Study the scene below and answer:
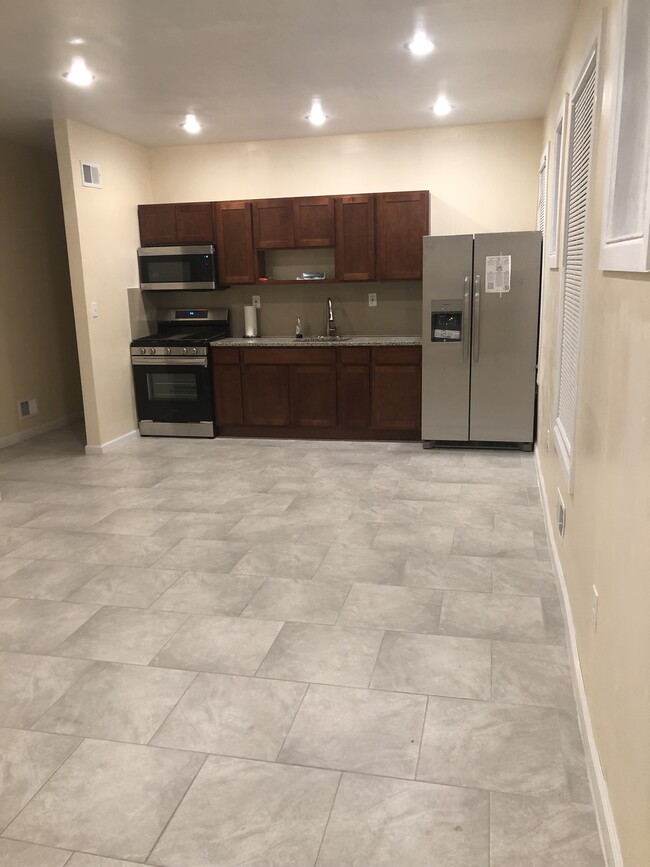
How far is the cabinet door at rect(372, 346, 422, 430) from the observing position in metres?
5.87

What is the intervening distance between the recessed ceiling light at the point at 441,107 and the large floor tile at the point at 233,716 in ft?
14.1

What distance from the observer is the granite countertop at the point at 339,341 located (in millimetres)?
5879

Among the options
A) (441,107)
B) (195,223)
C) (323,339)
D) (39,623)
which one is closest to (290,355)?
(323,339)

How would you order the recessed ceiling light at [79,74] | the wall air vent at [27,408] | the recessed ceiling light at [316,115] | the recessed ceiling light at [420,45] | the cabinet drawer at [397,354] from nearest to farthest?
the recessed ceiling light at [420,45], the recessed ceiling light at [79,74], the recessed ceiling light at [316,115], the cabinet drawer at [397,354], the wall air vent at [27,408]

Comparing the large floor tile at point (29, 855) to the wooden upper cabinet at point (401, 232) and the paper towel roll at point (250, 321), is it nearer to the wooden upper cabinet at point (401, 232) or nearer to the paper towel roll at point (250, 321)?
the wooden upper cabinet at point (401, 232)

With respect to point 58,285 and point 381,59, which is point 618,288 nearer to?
point 381,59

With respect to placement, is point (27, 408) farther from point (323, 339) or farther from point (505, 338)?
point (505, 338)

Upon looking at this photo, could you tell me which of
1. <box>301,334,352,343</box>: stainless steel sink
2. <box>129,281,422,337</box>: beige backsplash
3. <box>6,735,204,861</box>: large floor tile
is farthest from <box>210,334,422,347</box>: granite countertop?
<box>6,735,204,861</box>: large floor tile

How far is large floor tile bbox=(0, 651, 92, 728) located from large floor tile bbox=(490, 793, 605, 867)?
1.58m

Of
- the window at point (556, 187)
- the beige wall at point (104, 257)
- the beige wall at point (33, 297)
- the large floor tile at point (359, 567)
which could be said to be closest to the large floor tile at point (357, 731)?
the large floor tile at point (359, 567)

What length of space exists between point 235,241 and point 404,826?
211 inches

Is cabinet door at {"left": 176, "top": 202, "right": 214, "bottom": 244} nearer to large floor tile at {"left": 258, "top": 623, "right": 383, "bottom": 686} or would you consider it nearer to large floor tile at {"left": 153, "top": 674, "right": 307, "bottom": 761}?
large floor tile at {"left": 258, "top": 623, "right": 383, "bottom": 686}

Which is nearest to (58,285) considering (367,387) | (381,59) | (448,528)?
(367,387)

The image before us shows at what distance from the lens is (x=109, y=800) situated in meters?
1.99
